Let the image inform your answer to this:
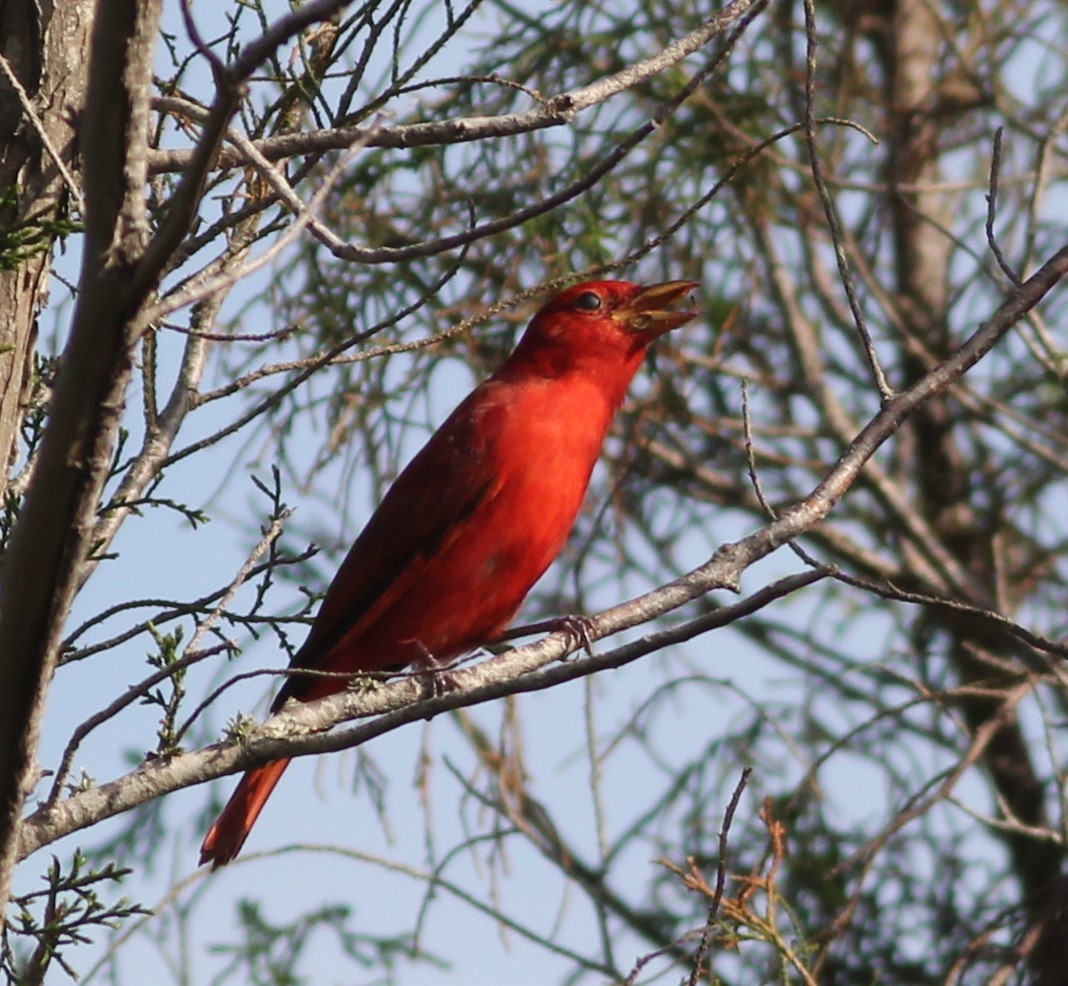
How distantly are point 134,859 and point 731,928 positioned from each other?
2.74m

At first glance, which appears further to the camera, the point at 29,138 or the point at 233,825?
the point at 233,825

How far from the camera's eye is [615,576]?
6887 millimetres

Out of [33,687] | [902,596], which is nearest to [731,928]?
[902,596]

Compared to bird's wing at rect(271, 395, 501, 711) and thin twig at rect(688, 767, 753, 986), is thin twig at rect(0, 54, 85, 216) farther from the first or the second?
bird's wing at rect(271, 395, 501, 711)

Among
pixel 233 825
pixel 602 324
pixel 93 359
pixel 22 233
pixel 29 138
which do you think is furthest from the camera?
pixel 602 324

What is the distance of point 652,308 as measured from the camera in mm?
5598

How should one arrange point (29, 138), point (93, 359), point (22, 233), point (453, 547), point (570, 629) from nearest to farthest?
1. point (93, 359)
2. point (22, 233)
3. point (29, 138)
4. point (570, 629)
5. point (453, 547)

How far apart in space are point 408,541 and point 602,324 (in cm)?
104

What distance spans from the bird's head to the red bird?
0.77 ft

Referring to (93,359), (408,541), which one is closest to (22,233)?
(93,359)

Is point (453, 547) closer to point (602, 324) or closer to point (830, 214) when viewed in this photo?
point (602, 324)

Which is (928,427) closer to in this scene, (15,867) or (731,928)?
(731,928)

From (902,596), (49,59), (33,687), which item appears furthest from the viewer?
(49,59)

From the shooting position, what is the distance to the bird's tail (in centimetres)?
471
